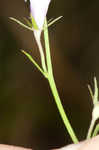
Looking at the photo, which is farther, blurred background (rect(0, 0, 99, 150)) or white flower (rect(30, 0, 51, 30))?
blurred background (rect(0, 0, 99, 150))

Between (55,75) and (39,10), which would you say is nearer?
(39,10)

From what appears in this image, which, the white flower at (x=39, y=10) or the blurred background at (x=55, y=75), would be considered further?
the blurred background at (x=55, y=75)

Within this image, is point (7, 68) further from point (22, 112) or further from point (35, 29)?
point (35, 29)

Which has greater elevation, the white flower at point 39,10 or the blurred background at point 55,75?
the white flower at point 39,10

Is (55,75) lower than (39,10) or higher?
lower

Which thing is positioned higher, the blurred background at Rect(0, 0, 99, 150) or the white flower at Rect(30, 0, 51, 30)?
the white flower at Rect(30, 0, 51, 30)
